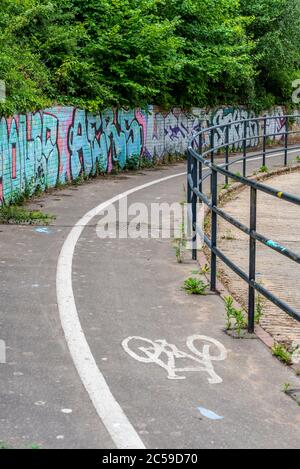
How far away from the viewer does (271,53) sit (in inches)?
1231

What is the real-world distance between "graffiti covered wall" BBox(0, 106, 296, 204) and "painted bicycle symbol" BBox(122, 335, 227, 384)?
7.79 meters

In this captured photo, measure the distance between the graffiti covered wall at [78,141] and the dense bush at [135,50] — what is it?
0.39 meters

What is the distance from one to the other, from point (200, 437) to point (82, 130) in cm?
1495

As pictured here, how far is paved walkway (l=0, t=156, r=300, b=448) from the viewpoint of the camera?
454cm

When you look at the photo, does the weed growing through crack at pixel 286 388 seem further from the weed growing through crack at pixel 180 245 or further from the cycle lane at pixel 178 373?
the weed growing through crack at pixel 180 245

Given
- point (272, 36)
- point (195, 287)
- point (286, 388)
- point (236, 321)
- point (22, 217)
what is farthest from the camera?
point (272, 36)

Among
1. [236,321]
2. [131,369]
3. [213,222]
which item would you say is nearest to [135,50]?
[213,222]

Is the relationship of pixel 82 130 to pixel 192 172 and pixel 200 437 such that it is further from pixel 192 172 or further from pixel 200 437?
pixel 200 437

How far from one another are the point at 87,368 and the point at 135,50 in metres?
17.1

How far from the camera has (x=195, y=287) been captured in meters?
8.00

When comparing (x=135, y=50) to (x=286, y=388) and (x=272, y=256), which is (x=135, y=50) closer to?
(x=272, y=256)

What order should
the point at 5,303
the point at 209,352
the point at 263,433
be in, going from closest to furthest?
1. the point at 263,433
2. the point at 209,352
3. the point at 5,303

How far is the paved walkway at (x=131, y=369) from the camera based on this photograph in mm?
4539
